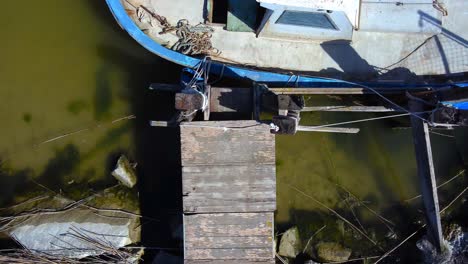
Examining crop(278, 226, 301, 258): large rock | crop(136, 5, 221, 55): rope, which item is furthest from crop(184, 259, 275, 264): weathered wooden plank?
crop(136, 5, 221, 55): rope

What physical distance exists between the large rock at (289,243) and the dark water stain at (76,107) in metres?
4.63

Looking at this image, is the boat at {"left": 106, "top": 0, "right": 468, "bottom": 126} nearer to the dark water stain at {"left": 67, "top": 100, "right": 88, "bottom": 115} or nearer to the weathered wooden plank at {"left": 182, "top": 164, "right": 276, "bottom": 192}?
the weathered wooden plank at {"left": 182, "top": 164, "right": 276, "bottom": 192}

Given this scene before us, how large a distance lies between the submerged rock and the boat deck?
253 centimetres

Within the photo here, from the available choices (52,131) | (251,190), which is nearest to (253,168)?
(251,190)

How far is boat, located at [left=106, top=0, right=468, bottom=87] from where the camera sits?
23.3 ft

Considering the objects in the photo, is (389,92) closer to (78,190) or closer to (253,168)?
(253,168)

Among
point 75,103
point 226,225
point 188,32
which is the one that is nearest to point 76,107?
point 75,103

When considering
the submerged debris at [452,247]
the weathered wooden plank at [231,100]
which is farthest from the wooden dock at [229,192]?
the submerged debris at [452,247]

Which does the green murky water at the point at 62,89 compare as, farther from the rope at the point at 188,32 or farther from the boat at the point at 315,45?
the boat at the point at 315,45

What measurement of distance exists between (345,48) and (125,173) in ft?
15.0

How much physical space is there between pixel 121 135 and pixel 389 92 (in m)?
5.01

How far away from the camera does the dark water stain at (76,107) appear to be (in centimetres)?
870

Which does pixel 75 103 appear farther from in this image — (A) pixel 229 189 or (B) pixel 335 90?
(B) pixel 335 90

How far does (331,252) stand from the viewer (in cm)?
875
